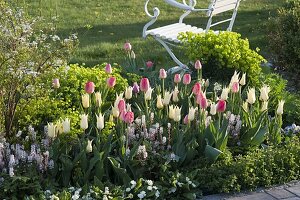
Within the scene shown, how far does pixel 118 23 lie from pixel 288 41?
13.9 feet

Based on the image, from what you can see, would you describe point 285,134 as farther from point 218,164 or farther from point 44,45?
point 44,45

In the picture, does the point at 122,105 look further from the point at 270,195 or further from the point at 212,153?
the point at 270,195

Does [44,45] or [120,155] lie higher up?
[44,45]

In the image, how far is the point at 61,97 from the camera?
531 cm

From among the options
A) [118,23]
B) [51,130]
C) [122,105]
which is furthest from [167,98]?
[118,23]

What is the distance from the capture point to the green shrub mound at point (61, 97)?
4914 mm

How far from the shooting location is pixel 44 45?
4.95 m

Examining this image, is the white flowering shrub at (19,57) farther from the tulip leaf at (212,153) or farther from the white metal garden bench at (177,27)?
the white metal garden bench at (177,27)

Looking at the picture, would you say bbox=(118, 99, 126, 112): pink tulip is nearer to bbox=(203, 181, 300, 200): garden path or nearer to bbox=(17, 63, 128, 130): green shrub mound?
bbox=(17, 63, 128, 130): green shrub mound

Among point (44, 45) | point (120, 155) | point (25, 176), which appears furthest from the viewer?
point (44, 45)

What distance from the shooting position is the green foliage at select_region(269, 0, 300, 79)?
732cm

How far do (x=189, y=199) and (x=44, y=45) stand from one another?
171 centimetres

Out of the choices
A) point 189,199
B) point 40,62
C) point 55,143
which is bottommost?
point 189,199

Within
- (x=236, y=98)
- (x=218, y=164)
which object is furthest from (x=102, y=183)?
(x=236, y=98)
